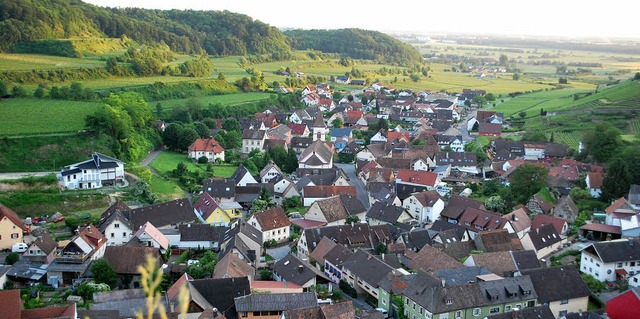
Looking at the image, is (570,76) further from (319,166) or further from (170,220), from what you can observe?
(170,220)

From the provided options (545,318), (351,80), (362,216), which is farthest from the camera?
(351,80)

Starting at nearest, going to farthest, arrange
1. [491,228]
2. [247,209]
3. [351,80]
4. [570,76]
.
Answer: [491,228] → [247,209] → [351,80] → [570,76]

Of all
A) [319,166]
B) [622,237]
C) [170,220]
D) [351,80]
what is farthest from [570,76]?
[170,220]

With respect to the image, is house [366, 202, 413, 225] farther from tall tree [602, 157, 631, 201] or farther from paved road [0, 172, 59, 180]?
paved road [0, 172, 59, 180]

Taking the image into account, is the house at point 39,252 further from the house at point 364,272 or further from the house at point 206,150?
the house at point 206,150

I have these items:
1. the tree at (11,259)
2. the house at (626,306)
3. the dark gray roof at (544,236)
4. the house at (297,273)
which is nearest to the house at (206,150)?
the tree at (11,259)

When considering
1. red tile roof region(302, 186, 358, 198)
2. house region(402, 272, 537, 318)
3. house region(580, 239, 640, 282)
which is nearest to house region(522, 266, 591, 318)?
house region(402, 272, 537, 318)

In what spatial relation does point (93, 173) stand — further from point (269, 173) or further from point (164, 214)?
point (269, 173)
